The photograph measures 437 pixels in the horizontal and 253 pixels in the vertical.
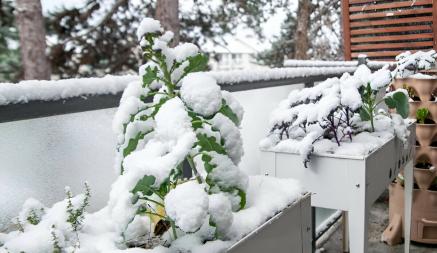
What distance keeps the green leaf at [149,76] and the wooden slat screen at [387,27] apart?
412cm

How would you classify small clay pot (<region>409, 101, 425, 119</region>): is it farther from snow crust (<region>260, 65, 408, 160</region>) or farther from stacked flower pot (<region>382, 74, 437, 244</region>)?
snow crust (<region>260, 65, 408, 160</region>)

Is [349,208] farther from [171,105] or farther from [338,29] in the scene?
[338,29]

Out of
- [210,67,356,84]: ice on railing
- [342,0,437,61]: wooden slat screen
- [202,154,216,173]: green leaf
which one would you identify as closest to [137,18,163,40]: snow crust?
[202,154,216,173]: green leaf

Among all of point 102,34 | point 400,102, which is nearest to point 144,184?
point 400,102

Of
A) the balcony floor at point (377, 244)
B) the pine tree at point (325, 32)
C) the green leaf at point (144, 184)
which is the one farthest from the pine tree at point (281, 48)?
the green leaf at point (144, 184)

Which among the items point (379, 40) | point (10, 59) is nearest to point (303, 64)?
point (379, 40)

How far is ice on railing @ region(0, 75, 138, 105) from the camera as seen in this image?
103 centimetres

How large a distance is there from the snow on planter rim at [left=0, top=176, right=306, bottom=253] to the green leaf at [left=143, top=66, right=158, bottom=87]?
12.4 inches

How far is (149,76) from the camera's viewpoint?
3.28 feet

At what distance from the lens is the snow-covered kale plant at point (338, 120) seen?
5.60 feet

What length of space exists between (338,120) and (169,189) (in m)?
1.14

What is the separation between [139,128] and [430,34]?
425cm

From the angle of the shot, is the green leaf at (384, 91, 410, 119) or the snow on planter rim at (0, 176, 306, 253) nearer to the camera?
the snow on planter rim at (0, 176, 306, 253)

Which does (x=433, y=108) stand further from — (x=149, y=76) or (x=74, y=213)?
(x=74, y=213)
